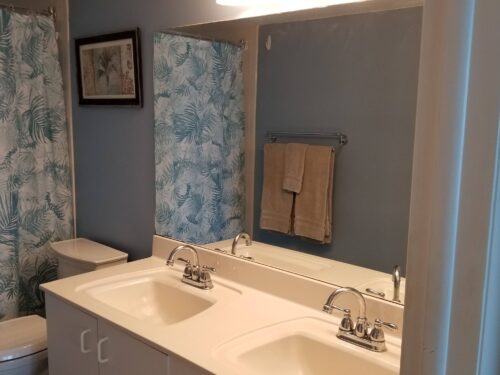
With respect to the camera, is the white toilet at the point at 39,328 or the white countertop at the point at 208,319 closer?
the white countertop at the point at 208,319

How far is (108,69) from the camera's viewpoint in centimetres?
232

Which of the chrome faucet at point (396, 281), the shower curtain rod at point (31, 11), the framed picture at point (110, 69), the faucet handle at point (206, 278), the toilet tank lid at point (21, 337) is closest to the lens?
the chrome faucet at point (396, 281)

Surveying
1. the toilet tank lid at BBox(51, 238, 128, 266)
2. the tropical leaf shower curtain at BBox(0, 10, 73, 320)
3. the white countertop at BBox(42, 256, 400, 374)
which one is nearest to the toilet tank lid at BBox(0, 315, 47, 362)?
the tropical leaf shower curtain at BBox(0, 10, 73, 320)

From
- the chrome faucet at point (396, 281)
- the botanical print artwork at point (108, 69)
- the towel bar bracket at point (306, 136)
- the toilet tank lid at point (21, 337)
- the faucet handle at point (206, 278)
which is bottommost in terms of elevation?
the toilet tank lid at point (21, 337)

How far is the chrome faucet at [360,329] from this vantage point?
133 centimetres

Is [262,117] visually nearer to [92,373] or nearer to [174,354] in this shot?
[174,354]

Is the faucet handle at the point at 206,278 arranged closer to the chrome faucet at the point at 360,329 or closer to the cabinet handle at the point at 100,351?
the cabinet handle at the point at 100,351

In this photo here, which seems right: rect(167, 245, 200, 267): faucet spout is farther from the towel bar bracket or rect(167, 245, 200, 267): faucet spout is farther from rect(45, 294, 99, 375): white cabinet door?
the towel bar bracket

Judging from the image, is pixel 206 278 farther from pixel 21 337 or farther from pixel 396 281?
pixel 21 337

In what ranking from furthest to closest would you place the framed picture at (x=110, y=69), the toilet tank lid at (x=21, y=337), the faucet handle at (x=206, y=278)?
1. the framed picture at (x=110, y=69)
2. the toilet tank lid at (x=21, y=337)
3. the faucet handle at (x=206, y=278)

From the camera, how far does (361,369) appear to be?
4.23ft

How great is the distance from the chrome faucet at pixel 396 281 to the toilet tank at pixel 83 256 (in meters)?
1.30

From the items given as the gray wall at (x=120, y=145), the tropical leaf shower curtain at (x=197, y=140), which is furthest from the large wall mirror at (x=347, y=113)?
the gray wall at (x=120, y=145)

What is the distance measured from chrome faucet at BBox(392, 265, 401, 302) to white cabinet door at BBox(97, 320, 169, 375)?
672 mm
